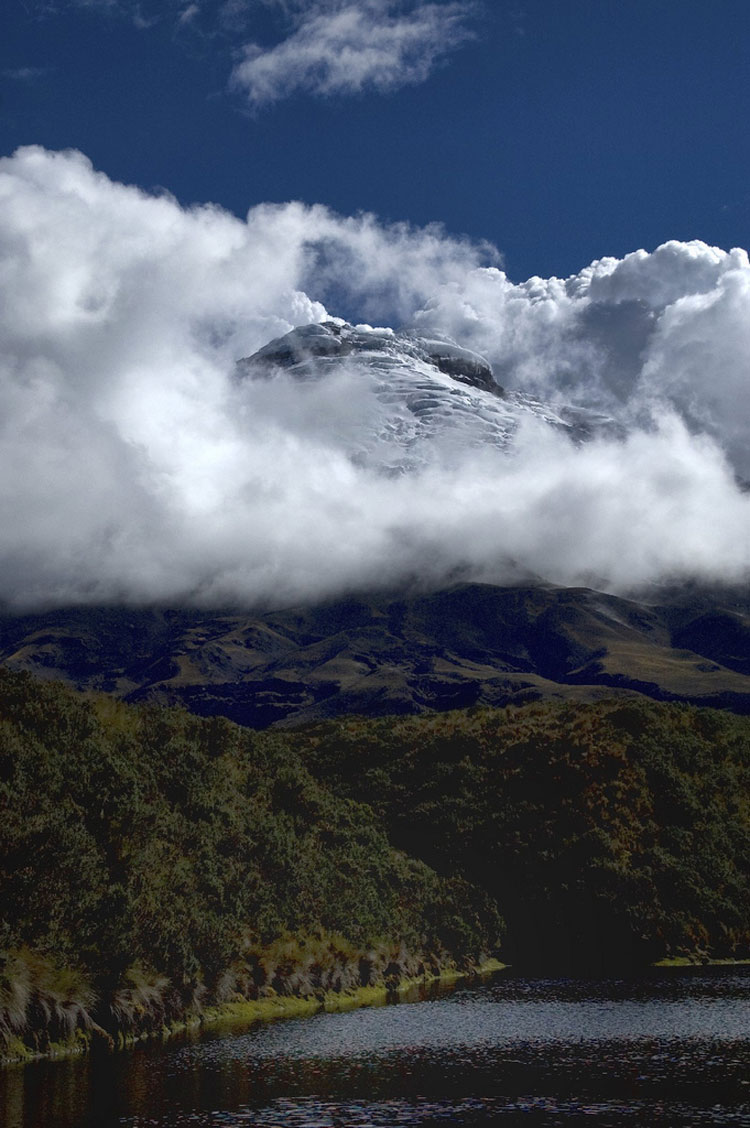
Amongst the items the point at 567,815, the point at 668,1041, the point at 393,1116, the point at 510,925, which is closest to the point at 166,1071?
the point at 393,1116

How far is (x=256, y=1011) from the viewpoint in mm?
96250

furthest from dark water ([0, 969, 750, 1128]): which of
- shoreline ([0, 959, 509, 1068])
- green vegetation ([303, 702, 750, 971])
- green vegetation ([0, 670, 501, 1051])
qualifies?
green vegetation ([303, 702, 750, 971])

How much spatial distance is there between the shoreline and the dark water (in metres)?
2.13

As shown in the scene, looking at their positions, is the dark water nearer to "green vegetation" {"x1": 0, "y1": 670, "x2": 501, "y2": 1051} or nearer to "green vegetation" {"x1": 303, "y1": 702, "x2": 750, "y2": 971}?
"green vegetation" {"x1": 0, "y1": 670, "x2": 501, "y2": 1051}

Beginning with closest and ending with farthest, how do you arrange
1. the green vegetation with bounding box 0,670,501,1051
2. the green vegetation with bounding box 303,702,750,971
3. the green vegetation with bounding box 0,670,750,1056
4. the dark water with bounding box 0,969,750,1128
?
the dark water with bounding box 0,969,750,1128, the green vegetation with bounding box 0,670,501,1051, the green vegetation with bounding box 0,670,750,1056, the green vegetation with bounding box 303,702,750,971

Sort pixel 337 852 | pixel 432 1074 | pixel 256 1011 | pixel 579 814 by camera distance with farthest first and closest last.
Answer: pixel 579 814
pixel 337 852
pixel 256 1011
pixel 432 1074

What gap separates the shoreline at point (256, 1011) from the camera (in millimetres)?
74938

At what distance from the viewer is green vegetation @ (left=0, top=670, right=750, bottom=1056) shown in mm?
80938

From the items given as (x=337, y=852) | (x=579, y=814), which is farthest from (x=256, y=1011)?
(x=579, y=814)

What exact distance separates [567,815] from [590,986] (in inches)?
1284

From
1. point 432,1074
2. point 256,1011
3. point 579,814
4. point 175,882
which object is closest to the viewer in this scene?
point 432,1074

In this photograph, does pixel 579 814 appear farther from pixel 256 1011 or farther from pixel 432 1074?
pixel 432 1074

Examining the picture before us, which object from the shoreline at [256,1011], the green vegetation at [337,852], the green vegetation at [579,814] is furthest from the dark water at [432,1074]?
the green vegetation at [579,814]

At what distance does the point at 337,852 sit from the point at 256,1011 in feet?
95.6
